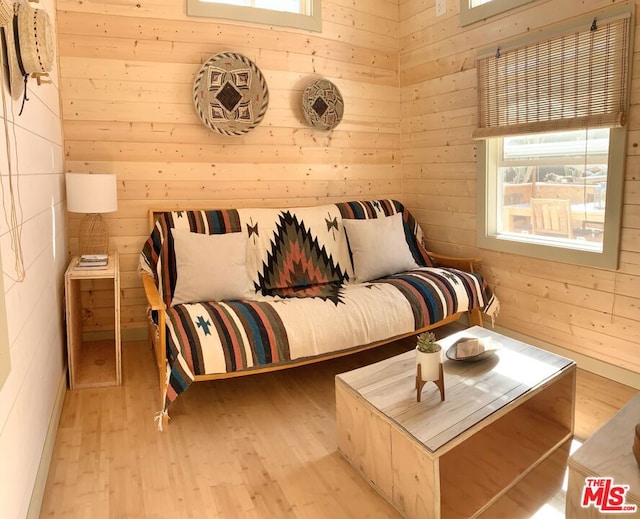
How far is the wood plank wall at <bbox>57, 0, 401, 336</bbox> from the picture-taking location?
126 inches

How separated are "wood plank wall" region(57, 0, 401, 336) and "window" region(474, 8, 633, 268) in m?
1.05

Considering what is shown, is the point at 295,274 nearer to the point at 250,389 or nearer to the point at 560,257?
the point at 250,389

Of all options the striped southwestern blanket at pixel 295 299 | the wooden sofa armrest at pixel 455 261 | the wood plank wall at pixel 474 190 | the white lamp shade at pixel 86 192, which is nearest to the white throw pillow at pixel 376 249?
the striped southwestern blanket at pixel 295 299

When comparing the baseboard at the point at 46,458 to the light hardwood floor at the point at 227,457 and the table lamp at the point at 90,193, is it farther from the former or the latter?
the table lamp at the point at 90,193

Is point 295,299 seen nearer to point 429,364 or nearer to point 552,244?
point 429,364

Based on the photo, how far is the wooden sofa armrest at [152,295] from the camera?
2312 mm

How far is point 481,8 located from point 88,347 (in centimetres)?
349

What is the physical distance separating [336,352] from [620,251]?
164cm

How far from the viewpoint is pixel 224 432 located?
233cm

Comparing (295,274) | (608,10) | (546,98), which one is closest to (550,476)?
(295,274)

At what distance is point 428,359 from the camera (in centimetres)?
183

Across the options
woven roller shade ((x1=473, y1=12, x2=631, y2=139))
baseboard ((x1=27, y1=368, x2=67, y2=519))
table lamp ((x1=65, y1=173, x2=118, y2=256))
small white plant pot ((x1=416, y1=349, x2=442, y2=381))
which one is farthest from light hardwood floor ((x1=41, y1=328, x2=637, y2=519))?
woven roller shade ((x1=473, y1=12, x2=631, y2=139))

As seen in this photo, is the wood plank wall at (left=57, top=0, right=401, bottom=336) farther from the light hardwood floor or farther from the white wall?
the light hardwood floor

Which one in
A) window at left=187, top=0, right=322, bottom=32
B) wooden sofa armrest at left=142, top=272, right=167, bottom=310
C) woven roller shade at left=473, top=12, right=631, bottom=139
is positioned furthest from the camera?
window at left=187, top=0, right=322, bottom=32
